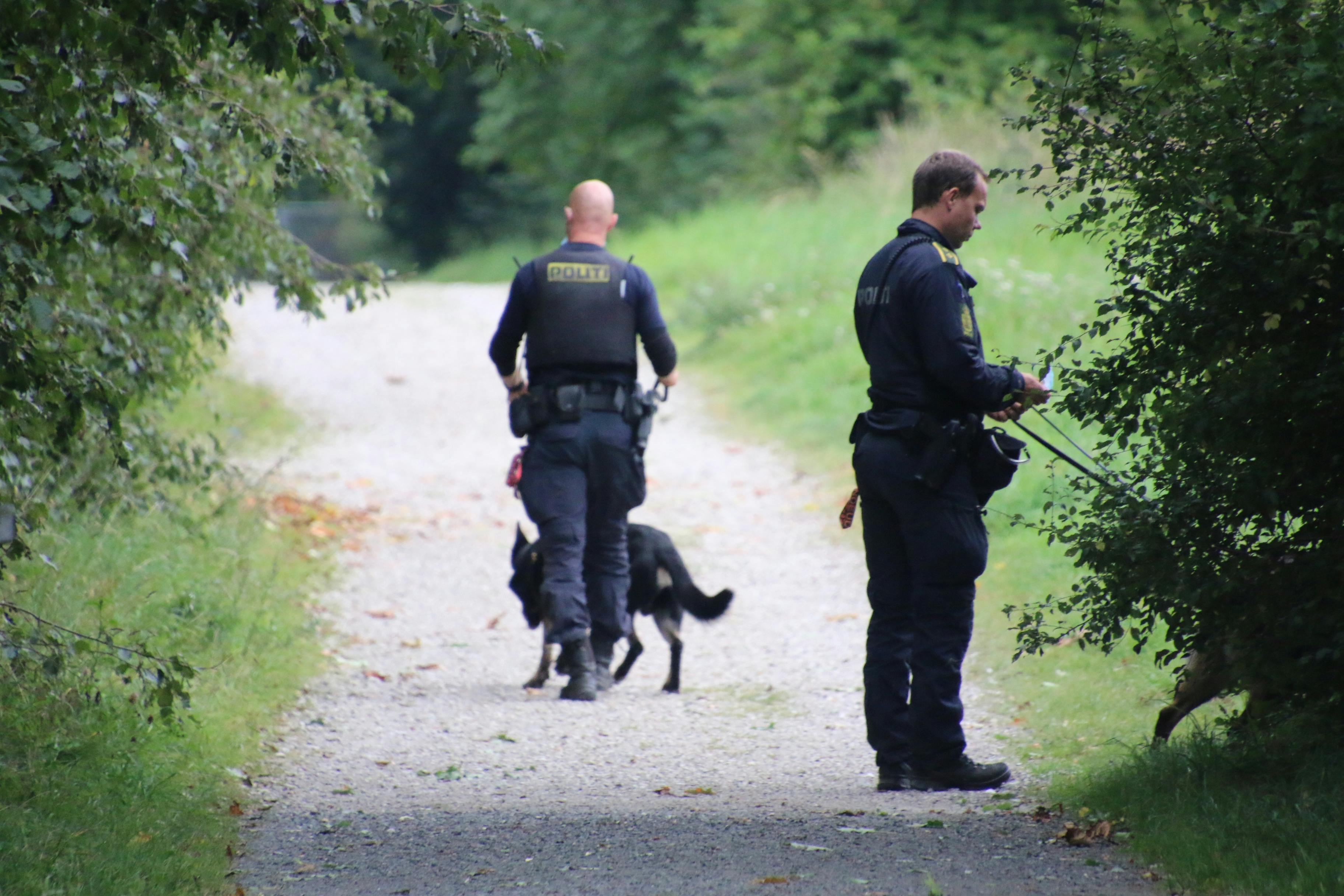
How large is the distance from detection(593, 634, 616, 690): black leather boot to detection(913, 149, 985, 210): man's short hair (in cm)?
277

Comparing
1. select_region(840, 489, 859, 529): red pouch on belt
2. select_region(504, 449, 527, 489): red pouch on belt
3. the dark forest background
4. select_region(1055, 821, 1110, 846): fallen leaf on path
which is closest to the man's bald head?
select_region(504, 449, 527, 489): red pouch on belt

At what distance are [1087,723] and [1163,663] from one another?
3.63 ft

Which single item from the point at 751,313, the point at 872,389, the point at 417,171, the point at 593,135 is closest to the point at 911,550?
the point at 872,389

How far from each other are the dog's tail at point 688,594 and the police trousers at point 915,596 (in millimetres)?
1696

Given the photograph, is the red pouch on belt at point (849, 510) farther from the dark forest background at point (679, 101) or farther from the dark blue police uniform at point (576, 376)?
the dark forest background at point (679, 101)

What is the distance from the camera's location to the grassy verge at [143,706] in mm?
3635

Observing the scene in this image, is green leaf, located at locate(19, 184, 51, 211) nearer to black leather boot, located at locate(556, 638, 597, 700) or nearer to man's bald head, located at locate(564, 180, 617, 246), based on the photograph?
man's bald head, located at locate(564, 180, 617, 246)

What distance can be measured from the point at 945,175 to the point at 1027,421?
562cm

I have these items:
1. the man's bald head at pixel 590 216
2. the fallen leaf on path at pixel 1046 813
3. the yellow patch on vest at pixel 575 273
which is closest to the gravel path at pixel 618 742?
the fallen leaf on path at pixel 1046 813

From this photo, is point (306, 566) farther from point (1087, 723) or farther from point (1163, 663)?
point (1163, 663)

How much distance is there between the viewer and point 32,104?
3.63 m

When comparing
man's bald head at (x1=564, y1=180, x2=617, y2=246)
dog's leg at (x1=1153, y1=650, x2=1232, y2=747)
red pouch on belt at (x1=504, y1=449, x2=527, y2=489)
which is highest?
man's bald head at (x1=564, y1=180, x2=617, y2=246)

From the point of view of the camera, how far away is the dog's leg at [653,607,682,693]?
20.6 feet

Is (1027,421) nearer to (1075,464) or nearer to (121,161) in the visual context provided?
(1075,464)
